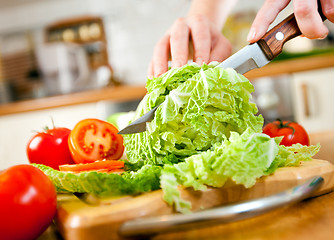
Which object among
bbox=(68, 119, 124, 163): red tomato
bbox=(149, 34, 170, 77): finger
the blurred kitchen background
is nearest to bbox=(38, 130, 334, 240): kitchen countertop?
bbox=(68, 119, 124, 163): red tomato

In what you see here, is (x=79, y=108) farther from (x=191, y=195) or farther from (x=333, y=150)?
(x=191, y=195)

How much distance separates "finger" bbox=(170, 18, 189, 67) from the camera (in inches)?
51.7

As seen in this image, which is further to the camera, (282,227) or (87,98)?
(87,98)

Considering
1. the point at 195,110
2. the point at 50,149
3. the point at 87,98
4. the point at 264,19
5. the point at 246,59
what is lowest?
the point at 87,98

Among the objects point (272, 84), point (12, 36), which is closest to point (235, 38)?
point (272, 84)

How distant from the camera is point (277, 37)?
1141mm

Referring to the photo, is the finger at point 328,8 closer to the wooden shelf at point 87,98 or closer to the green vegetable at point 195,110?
the green vegetable at point 195,110

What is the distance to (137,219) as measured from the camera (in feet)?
2.43

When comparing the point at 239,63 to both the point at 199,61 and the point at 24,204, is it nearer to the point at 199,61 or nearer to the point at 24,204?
the point at 199,61

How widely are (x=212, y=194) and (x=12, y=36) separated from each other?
5370 millimetres

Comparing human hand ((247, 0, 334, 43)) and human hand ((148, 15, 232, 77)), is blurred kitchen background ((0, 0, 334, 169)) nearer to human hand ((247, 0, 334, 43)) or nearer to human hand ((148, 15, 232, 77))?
human hand ((148, 15, 232, 77))

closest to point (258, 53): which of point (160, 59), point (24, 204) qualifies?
point (160, 59)

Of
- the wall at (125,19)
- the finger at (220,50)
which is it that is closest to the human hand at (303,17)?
the finger at (220,50)

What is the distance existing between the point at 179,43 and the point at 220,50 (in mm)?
204
